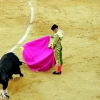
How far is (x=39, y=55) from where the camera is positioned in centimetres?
917

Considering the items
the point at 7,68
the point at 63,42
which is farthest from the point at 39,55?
the point at 63,42

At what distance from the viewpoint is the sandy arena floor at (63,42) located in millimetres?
8062

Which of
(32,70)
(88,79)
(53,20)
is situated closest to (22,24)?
(53,20)

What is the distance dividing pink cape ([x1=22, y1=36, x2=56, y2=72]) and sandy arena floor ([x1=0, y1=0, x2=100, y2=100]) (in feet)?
0.57

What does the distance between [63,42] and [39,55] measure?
5.84 ft

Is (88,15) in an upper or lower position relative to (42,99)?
upper

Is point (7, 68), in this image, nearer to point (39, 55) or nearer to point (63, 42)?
point (39, 55)

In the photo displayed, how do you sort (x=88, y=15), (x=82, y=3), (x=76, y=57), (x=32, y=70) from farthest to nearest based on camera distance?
(x=82, y=3), (x=88, y=15), (x=76, y=57), (x=32, y=70)

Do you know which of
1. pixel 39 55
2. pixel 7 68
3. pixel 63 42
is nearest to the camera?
pixel 7 68

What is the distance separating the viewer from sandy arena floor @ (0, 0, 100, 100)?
806 centimetres

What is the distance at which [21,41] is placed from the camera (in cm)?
1084

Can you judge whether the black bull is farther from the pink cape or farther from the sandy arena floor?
the pink cape

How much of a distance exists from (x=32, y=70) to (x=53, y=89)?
1.02 metres

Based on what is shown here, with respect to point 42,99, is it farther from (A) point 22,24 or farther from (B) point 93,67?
(A) point 22,24
